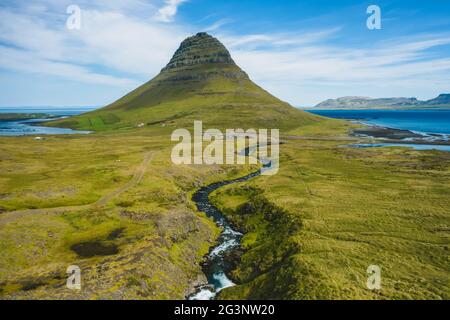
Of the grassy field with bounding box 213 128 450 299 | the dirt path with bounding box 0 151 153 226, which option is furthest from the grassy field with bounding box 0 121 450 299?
the dirt path with bounding box 0 151 153 226

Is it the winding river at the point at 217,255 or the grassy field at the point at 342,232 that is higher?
the grassy field at the point at 342,232

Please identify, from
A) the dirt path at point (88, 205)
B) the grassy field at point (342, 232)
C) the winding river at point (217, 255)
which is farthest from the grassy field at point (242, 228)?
the winding river at point (217, 255)

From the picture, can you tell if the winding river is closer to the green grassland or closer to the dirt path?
the green grassland

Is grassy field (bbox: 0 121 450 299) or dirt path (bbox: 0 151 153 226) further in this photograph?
dirt path (bbox: 0 151 153 226)

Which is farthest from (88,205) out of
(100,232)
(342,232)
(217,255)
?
(342,232)

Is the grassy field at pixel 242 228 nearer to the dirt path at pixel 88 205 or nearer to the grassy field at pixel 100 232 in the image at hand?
the grassy field at pixel 100 232

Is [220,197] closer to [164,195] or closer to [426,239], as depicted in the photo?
[164,195]

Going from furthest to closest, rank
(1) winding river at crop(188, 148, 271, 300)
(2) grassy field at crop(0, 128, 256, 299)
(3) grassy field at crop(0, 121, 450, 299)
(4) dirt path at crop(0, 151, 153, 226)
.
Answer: (4) dirt path at crop(0, 151, 153, 226) → (1) winding river at crop(188, 148, 271, 300) → (2) grassy field at crop(0, 128, 256, 299) → (3) grassy field at crop(0, 121, 450, 299)

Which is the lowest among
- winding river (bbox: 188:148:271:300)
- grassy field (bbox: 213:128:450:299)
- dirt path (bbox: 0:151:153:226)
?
winding river (bbox: 188:148:271:300)

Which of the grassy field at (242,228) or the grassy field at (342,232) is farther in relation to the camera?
the grassy field at (242,228)
